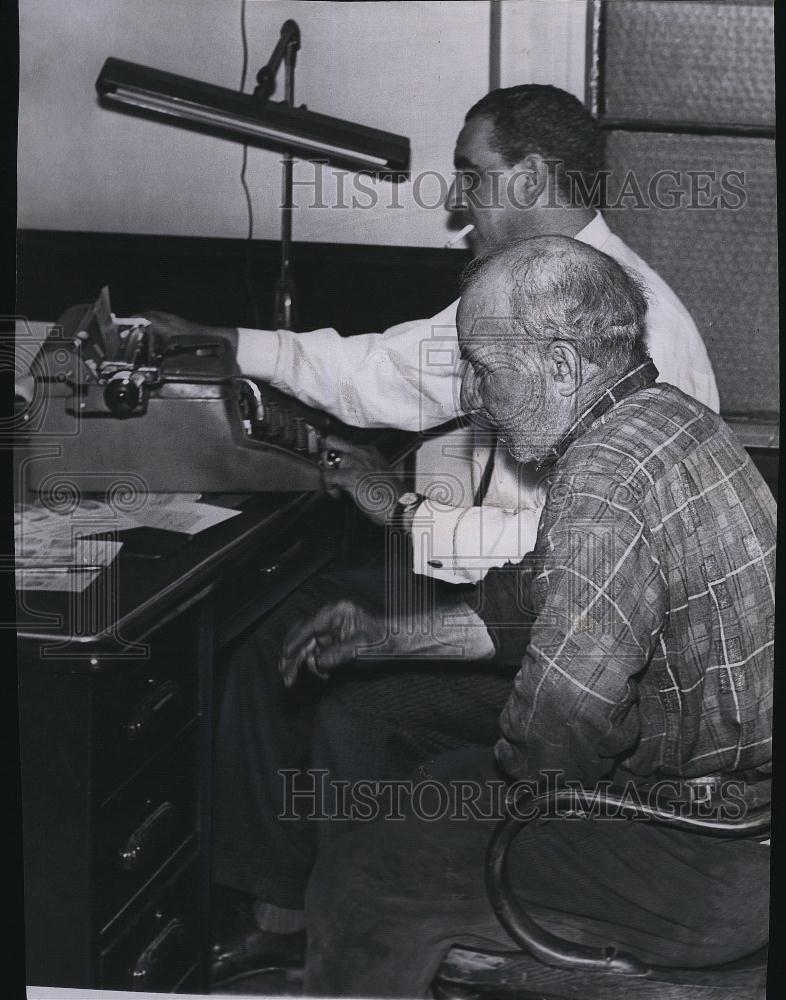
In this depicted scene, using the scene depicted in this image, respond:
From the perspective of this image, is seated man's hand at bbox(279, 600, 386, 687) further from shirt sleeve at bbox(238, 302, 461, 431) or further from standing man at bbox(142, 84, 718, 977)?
shirt sleeve at bbox(238, 302, 461, 431)

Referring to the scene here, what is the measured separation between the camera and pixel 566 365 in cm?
179

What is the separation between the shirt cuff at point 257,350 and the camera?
1.87 m

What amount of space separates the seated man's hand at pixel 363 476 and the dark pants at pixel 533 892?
1.45ft

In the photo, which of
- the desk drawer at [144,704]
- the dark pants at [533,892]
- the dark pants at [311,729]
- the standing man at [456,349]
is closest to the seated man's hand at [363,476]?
the standing man at [456,349]

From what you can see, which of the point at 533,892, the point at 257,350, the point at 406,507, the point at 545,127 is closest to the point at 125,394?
the point at 257,350

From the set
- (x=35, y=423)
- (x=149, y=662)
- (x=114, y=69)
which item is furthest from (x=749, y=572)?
(x=114, y=69)

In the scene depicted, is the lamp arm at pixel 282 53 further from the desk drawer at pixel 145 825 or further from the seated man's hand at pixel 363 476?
the desk drawer at pixel 145 825

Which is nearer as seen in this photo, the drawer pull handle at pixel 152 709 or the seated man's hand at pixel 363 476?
the drawer pull handle at pixel 152 709

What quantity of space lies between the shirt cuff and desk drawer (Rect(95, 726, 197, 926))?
0.61 meters

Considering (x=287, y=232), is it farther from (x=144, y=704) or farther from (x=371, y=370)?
(x=144, y=704)

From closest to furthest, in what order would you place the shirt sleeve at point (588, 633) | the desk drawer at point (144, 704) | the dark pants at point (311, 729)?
1. the desk drawer at point (144, 704)
2. the shirt sleeve at point (588, 633)
3. the dark pants at point (311, 729)

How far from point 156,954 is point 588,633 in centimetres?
88

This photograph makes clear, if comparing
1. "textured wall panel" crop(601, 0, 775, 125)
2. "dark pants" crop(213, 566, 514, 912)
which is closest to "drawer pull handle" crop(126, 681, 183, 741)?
"dark pants" crop(213, 566, 514, 912)

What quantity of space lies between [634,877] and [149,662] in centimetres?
88
